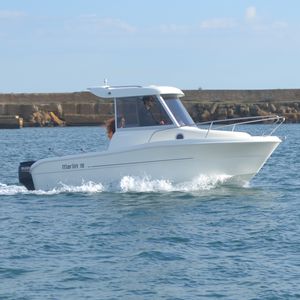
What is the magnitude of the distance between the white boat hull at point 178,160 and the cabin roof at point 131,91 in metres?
1.37

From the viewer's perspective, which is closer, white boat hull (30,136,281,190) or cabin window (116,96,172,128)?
white boat hull (30,136,281,190)

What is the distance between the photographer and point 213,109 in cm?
6906

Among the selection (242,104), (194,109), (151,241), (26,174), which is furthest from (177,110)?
(242,104)

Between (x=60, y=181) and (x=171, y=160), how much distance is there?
2656 millimetres

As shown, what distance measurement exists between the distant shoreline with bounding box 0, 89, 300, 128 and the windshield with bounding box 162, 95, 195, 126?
45.1 meters

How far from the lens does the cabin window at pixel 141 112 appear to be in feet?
67.3

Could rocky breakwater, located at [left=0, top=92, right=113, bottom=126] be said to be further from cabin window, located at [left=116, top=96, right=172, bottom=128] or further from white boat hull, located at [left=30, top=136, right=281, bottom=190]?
white boat hull, located at [left=30, top=136, right=281, bottom=190]

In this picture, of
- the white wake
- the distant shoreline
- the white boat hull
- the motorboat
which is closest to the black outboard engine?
the motorboat

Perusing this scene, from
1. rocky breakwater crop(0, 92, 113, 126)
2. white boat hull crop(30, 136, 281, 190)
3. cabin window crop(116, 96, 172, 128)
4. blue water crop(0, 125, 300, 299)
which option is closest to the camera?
blue water crop(0, 125, 300, 299)

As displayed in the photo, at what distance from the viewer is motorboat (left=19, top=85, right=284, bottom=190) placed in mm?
19891

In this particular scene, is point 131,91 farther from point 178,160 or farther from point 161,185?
point 161,185

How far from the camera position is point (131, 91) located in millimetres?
20750

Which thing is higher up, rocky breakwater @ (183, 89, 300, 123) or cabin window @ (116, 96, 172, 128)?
cabin window @ (116, 96, 172, 128)

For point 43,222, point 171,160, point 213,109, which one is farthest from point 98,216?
point 213,109
